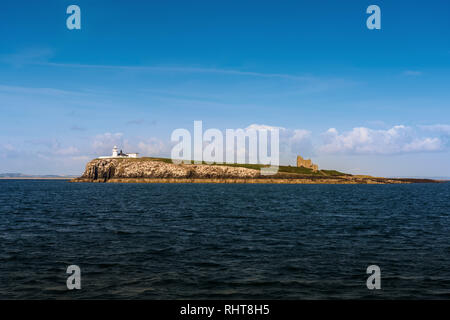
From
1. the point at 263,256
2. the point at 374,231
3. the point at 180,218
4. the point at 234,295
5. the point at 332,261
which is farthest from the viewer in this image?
the point at 180,218

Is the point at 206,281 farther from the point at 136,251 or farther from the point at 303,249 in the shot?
the point at 303,249

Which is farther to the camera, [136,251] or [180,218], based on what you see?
[180,218]

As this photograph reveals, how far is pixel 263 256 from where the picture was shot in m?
22.5

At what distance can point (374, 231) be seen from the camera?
107ft

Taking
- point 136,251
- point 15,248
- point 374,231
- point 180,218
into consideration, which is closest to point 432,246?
point 374,231

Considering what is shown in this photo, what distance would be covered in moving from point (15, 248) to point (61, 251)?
13.0 ft

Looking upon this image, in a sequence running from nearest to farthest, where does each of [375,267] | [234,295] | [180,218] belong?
[234,295]
[375,267]
[180,218]

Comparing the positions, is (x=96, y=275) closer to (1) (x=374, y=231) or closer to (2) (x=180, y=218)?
(2) (x=180, y=218)

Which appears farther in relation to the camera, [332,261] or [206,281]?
[332,261]

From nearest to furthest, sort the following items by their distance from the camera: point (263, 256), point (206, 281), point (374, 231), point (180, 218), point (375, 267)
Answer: point (206, 281) → point (375, 267) → point (263, 256) → point (374, 231) → point (180, 218)
